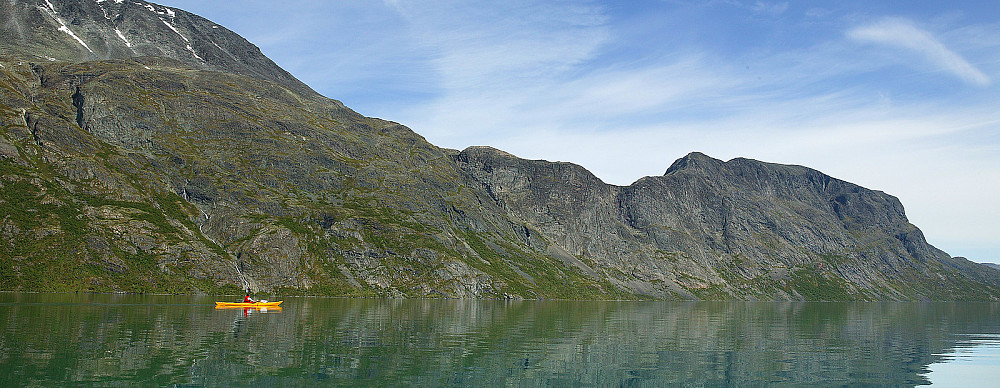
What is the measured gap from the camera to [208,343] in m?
65.6

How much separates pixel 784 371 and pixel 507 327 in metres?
54.1

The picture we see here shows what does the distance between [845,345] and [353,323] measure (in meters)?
71.5

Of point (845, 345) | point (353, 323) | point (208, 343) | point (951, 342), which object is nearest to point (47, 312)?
point (353, 323)

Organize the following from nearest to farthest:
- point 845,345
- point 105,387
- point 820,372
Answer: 1. point 105,387
2. point 820,372
3. point 845,345

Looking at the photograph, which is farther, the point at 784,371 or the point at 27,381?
the point at 784,371

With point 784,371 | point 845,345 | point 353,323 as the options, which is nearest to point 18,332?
point 353,323

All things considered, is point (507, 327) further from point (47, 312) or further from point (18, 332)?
point (47, 312)

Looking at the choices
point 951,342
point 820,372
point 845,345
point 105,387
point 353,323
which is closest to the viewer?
point 105,387

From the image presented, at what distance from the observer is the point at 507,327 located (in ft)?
349

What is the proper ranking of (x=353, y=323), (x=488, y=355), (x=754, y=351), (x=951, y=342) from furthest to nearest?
(x=353, y=323) → (x=951, y=342) → (x=754, y=351) → (x=488, y=355)

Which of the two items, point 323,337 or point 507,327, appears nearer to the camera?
point 323,337

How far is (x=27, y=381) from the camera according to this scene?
4012 centimetres

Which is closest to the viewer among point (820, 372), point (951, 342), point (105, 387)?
point (105, 387)

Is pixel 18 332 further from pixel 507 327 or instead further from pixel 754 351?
pixel 754 351
